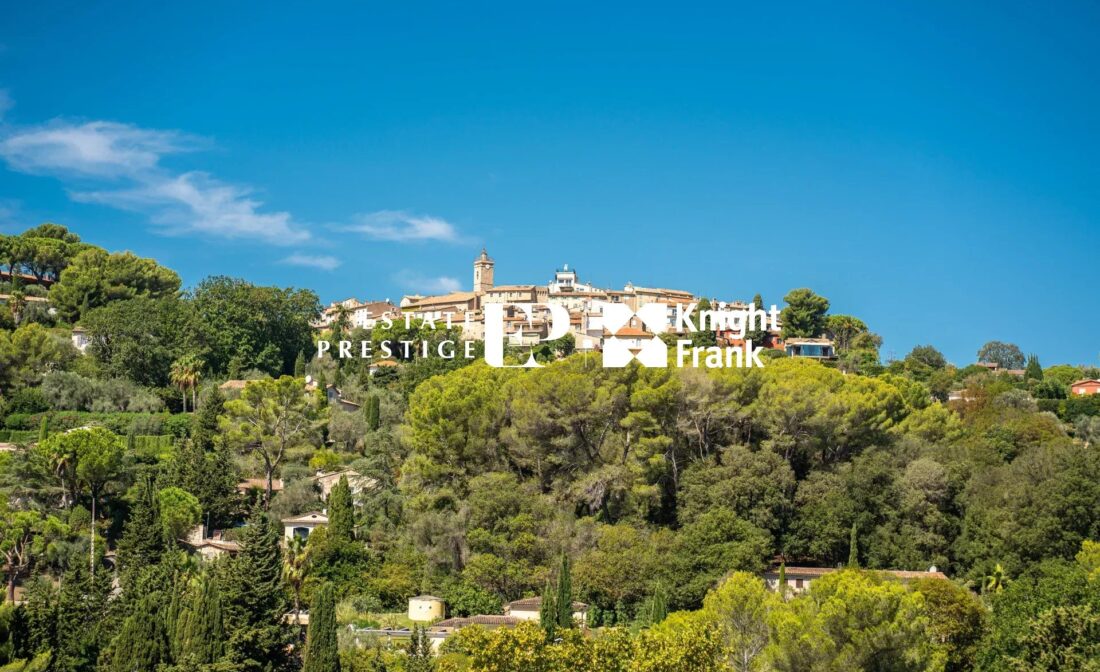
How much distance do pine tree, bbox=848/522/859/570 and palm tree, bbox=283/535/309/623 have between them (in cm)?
1623

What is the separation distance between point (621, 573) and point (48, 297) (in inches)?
1988

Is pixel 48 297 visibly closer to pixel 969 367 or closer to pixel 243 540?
pixel 243 540

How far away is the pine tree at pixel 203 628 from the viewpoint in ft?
116

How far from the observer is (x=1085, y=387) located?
81812mm

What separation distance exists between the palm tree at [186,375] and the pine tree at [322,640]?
31.1 m

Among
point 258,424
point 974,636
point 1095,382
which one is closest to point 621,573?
point 974,636

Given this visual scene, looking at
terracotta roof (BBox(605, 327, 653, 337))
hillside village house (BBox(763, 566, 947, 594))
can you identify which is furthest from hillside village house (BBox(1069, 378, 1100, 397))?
hillside village house (BBox(763, 566, 947, 594))

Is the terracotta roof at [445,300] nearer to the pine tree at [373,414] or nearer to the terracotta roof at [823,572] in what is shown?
the pine tree at [373,414]

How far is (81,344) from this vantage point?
73.8 m

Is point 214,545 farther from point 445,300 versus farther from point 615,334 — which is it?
point 445,300

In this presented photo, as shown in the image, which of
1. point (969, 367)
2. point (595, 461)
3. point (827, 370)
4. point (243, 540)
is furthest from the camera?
point (969, 367)

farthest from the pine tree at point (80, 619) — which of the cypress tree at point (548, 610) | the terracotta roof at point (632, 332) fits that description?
the terracotta roof at point (632, 332)

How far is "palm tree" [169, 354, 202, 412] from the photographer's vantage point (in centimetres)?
6581

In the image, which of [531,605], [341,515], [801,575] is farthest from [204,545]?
[801,575]
